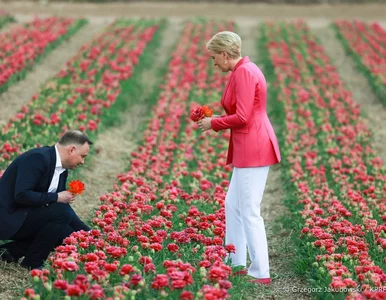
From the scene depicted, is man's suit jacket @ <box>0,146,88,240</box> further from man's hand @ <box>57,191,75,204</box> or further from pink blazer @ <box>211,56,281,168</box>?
pink blazer @ <box>211,56,281,168</box>

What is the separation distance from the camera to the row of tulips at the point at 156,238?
449cm

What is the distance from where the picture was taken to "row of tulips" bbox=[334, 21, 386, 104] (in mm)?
15078

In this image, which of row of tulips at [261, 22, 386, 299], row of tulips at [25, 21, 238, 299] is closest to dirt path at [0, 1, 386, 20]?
row of tulips at [261, 22, 386, 299]

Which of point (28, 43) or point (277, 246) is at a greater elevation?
point (28, 43)

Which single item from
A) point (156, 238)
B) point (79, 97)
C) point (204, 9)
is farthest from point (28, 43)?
point (204, 9)

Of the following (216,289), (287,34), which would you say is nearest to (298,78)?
(287,34)

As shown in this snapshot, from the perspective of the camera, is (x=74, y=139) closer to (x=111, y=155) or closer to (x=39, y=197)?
(x=39, y=197)

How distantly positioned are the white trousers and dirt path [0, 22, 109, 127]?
5.35 metres

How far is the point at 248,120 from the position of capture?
5.51 metres

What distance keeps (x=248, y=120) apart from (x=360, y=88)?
1082 centimetres

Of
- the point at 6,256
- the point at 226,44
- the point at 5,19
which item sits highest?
the point at 226,44

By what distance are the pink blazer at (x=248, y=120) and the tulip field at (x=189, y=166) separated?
2.22ft

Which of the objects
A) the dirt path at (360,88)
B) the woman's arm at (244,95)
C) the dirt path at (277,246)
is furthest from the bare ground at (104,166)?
the dirt path at (360,88)

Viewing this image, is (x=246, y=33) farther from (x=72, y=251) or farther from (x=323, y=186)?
(x=72, y=251)
